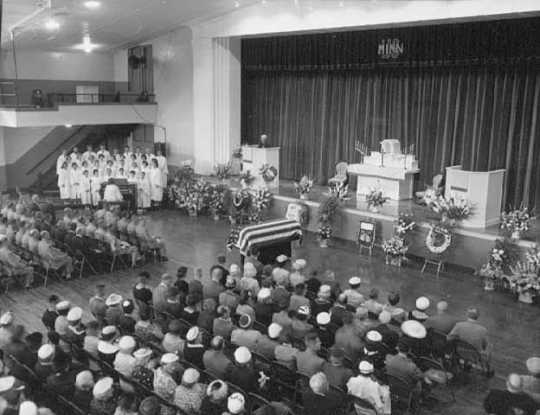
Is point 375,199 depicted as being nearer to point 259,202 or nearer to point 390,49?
point 259,202

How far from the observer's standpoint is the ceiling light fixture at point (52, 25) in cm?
1588

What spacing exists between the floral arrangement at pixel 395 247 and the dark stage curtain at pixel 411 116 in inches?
118

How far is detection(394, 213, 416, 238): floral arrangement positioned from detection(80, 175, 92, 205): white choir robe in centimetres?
1022

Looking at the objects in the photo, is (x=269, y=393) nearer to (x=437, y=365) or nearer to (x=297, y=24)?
(x=437, y=365)

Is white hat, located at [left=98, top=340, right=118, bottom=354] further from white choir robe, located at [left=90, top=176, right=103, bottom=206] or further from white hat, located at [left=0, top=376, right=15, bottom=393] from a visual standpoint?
white choir robe, located at [left=90, top=176, right=103, bottom=206]

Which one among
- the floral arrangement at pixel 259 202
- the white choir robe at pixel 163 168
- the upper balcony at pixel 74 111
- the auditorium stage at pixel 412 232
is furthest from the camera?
the upper balcony at pixel 74 111

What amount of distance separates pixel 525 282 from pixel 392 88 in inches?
303

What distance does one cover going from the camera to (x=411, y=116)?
1631 cm

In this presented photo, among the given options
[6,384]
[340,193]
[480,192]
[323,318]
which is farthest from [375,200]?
[6,384]

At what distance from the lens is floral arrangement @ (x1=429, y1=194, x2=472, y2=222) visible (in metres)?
12.4

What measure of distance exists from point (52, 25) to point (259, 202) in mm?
7695

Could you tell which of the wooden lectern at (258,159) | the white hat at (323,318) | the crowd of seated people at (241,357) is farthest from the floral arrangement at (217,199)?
the white hat at (323,318)

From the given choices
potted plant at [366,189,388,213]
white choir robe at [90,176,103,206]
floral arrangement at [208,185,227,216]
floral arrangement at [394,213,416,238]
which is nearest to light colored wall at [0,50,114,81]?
white choir robe at [90,176,103,206]

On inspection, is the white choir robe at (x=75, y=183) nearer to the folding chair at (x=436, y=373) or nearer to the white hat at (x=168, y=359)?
the white hat at (x=168, y=359)
